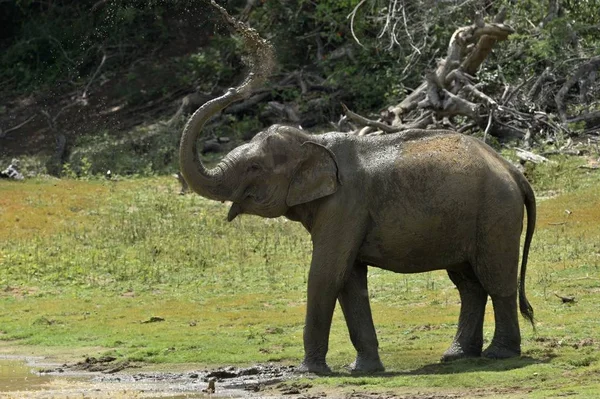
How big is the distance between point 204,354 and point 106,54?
90.6 ft

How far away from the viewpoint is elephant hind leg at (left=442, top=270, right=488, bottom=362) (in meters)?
13.2

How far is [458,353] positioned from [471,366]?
59 cm

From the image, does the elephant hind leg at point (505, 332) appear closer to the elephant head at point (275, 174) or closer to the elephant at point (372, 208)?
the elephant at point (372, 208)

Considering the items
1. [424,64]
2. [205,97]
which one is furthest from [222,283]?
[205,97]

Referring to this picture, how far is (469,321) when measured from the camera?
1331cm

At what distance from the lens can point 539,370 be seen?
11789 mm

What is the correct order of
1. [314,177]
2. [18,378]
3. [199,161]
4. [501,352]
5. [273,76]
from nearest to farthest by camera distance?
1. [199,161]
2. [314,177]
3. [501,352]
4. [18,378]
5. [273,76]

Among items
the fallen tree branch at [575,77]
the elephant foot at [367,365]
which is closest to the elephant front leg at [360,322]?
the elephant foot at [367,365]

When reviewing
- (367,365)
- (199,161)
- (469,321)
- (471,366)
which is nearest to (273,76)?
(469,321)

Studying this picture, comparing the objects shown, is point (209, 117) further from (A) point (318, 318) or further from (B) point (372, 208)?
(A) point (318, 318)

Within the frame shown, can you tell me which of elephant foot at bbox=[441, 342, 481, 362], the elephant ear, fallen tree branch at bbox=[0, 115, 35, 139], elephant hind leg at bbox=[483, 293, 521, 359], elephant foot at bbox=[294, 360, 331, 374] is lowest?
elephant foot at bbox=[294, 360, 331, 374]

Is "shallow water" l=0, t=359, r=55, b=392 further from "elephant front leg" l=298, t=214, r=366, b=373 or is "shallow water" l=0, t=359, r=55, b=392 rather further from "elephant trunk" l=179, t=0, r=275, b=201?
"elephant front leg" l=298, t=214, r=366, b=373

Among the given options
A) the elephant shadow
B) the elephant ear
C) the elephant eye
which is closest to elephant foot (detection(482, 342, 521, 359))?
the elephant shadow

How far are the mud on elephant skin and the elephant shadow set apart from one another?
251 mm
